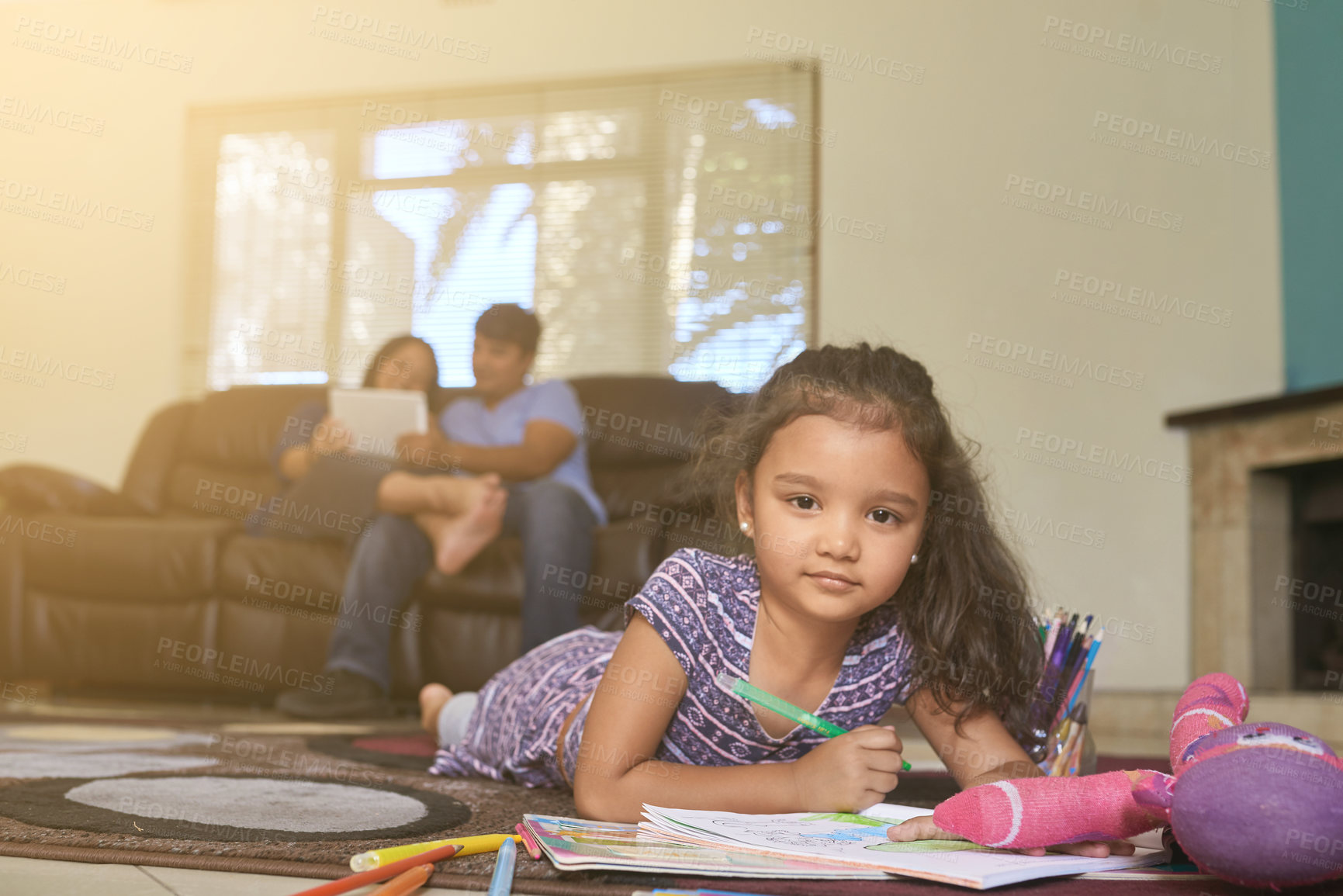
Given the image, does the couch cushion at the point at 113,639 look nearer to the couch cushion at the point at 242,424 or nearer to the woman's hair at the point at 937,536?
the couch cushion at the point at 242,424

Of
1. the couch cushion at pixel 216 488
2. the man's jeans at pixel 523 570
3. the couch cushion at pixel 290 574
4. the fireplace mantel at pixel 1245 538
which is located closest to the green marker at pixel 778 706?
the man's jeans at pixel 523 570

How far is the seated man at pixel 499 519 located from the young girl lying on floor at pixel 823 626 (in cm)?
120

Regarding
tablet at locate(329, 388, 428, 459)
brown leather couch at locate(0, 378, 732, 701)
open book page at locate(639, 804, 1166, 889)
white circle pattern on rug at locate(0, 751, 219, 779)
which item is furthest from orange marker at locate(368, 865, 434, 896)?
tablet at locate(329, 388, 428, 459)

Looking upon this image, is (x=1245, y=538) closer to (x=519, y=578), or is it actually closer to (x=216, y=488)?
(x=519, y=578)

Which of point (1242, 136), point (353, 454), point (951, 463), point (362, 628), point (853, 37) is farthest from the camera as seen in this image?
point (853, 37)

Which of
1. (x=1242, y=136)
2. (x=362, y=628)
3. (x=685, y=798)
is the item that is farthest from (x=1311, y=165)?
(x=685, y=798)

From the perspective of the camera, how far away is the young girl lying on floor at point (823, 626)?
895mm

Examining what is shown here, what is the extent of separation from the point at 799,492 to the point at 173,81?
4.15 meters

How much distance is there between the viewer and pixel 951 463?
103 centimetres

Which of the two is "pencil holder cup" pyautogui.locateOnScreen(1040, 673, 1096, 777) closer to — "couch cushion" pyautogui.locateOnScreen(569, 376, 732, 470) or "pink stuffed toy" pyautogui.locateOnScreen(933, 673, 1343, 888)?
"pink stuffed toy" pyautogui.locateOnScreen(933, 673, 1343, 888)

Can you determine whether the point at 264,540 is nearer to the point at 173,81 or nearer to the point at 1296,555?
the point at 173,81

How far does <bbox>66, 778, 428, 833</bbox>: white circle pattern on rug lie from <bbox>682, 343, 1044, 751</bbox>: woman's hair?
0.45 m

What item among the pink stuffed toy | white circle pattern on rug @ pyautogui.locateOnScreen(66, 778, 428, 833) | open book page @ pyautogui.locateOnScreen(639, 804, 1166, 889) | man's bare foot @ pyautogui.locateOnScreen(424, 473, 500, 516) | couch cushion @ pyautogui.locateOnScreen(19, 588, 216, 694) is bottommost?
couch cushion @ pyautogui.locateOnScreen(19, 588, 216, 694)

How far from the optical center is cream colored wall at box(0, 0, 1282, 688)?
11.2 feet
